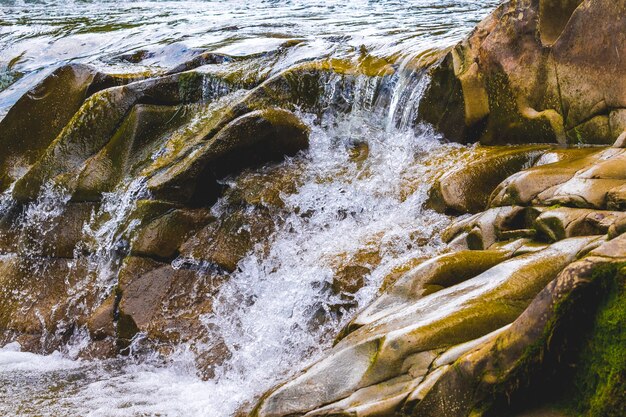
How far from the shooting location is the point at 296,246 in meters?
7.58

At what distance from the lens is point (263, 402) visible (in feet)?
15.3

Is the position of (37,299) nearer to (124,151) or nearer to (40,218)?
(40,218)

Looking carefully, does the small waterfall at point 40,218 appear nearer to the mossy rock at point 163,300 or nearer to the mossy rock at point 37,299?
the mossy rock at point 37,299

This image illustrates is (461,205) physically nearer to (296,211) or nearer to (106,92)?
(296,211)

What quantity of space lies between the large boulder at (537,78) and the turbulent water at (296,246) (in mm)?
492

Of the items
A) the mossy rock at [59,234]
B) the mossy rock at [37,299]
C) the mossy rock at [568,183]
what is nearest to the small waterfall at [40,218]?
the mossy rock at [59,234]

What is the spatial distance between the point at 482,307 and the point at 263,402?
159 cm

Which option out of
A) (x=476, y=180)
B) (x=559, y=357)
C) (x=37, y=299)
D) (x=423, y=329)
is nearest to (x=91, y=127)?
(x=37, y=299)

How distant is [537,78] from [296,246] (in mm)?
3392

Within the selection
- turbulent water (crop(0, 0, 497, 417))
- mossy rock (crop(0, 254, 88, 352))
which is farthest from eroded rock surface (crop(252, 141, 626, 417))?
mossy rock (crop(0, 254, 88, 352))

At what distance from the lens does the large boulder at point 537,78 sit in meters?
7.31

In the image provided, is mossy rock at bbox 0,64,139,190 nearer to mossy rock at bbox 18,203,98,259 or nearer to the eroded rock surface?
mossy rock at bbox 18,203,98,259

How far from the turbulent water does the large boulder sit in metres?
0.49

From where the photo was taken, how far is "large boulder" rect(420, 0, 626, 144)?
24.0 feet
